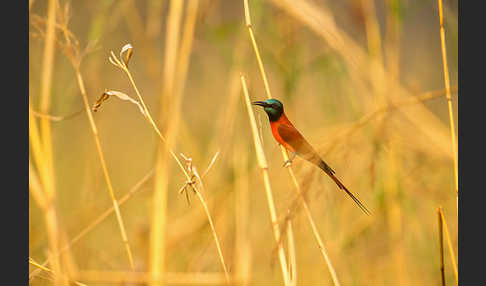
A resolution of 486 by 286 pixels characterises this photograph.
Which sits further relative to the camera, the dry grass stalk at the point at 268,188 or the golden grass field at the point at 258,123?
the golden grass field at the point at 258,123

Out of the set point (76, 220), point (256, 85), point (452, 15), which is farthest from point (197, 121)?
point (452, 15)

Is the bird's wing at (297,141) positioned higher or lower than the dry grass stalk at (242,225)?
higher

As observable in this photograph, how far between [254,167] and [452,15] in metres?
0.54

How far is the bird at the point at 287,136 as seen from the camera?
81cm

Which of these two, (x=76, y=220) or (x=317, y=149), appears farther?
(x=76, y=220)

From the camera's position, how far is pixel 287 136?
2.83 feet

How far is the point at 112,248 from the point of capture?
151cm

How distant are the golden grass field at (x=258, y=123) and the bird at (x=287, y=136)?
16 mm

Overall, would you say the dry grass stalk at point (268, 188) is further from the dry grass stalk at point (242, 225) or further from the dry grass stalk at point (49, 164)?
the dry grass stalk at point (49, 164)

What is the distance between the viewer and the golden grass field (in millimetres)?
882

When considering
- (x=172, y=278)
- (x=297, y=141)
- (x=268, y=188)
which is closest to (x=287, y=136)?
(x=297, y=141)

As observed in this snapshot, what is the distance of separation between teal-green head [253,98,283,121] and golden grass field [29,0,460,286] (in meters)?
0.01

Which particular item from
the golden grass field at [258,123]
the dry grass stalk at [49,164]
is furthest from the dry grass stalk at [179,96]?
the dry grass stalk at [49,164]

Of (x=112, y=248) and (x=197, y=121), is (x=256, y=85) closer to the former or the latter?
(x=197, y=121)
